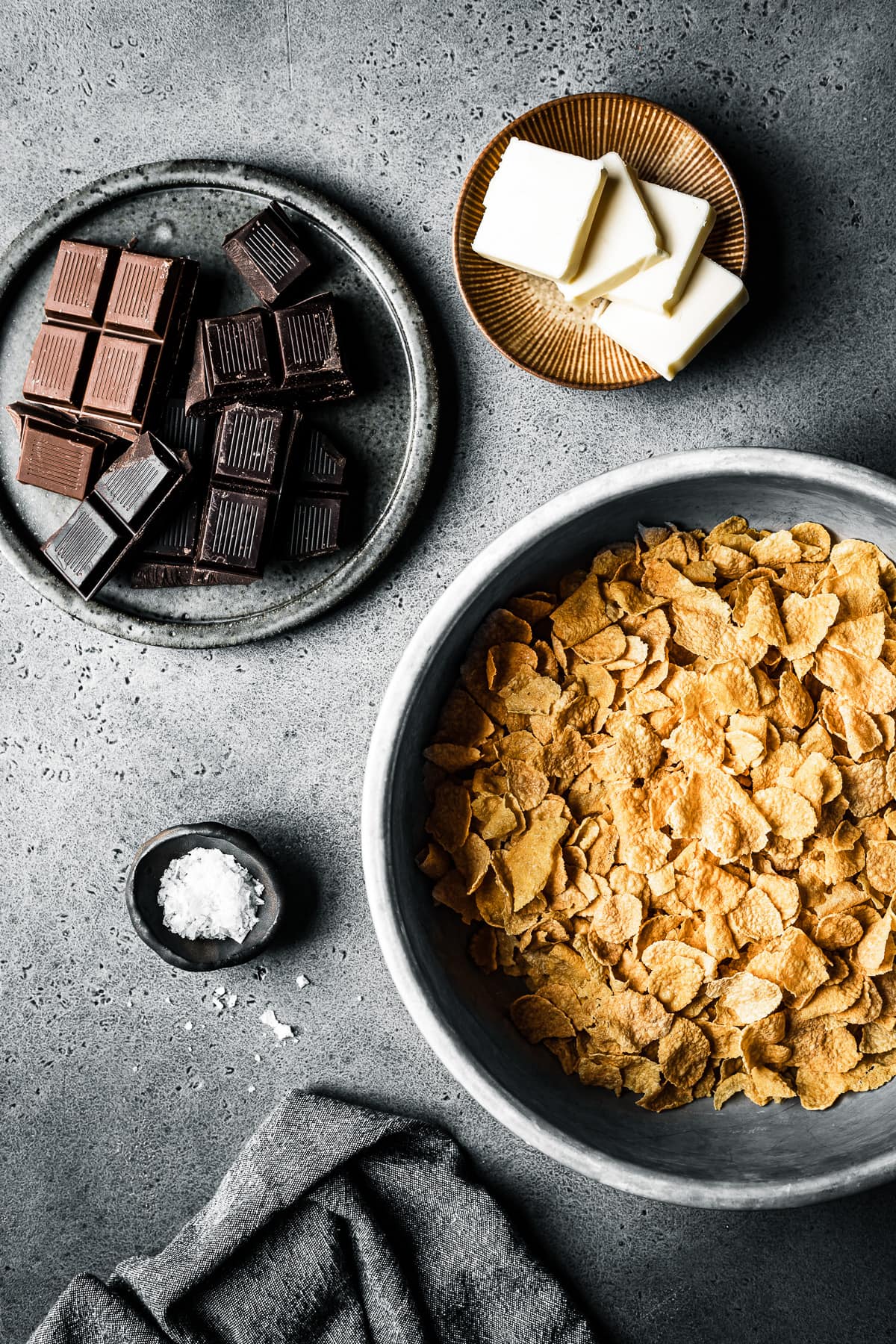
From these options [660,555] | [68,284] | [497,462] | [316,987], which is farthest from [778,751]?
[68,284]

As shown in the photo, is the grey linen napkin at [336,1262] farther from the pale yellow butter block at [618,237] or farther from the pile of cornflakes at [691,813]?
the pale yellow butter block at [618,237]

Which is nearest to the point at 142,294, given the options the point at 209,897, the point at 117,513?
the point at 117,513

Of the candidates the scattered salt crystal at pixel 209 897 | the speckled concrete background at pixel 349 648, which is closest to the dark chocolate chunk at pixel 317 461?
the speckled concrete background at pixel 349 648

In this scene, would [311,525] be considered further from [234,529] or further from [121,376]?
[121,376]

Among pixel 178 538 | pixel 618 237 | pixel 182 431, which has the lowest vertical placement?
pixel 178 538

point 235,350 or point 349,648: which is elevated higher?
point 235,350

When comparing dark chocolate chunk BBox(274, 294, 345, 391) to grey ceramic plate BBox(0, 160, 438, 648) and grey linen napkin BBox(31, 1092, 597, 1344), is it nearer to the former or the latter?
grey ceramic plate BBox(0, 160, 438, 648)

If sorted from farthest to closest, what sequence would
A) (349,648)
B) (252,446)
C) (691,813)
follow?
(349,648) < (252,446) < (691,813)
